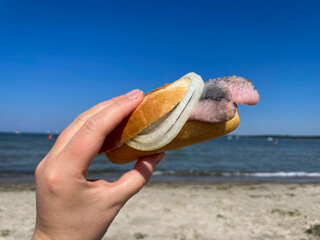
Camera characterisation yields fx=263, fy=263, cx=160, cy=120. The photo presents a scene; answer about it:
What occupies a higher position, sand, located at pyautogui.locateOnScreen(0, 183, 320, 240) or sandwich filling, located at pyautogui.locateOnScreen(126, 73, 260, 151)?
sandwich filling, located at pyautogui.locateOnScreen(126, 73, 260, 151)

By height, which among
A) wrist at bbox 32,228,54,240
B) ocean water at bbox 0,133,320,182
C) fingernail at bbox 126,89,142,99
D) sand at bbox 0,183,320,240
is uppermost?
fingernail at bbox 126,89,142,99

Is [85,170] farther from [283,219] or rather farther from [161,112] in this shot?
[283,219]

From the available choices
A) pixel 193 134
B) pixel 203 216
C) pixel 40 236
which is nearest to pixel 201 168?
pixel 203 216

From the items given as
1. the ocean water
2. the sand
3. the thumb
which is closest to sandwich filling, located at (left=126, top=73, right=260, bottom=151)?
the thumb

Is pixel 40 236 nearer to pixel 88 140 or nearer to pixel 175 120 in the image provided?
pixel 88 140

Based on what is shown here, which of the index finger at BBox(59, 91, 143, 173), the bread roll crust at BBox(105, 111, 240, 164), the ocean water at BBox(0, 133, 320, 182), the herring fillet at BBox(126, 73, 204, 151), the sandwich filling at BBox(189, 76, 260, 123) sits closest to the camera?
the index finger at BBox(59, 91, 143, 173)

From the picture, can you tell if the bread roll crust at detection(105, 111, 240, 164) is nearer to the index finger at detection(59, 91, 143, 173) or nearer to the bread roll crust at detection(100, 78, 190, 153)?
the bread roll crust at detection(100, 78, 190, 153)

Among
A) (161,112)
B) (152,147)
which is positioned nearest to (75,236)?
(152,147)
